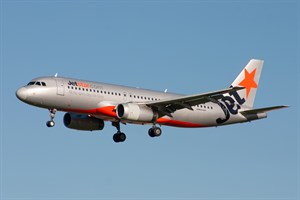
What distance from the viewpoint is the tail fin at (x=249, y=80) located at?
2970 inches

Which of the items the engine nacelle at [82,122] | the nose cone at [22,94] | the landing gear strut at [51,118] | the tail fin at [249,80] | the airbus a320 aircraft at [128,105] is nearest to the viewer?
the nose cone at [22,94]

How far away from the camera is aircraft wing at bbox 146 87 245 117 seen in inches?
2549

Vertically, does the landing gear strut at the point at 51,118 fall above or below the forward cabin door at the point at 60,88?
below

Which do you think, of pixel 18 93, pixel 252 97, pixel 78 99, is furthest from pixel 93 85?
pixel 252 97

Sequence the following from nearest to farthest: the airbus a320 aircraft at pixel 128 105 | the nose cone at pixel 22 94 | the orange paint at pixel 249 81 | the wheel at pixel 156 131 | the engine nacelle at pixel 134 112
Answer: the nose cone at pixel 22 94 → the airbus a320 aircraft at pixel 128 105 → the engine nacelle at pixel 134 112 → the wheel at pixel 156 131 → the orange paint at pixel 249 81

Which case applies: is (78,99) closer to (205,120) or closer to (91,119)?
(91,119)

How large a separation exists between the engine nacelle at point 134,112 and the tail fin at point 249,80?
1192cm

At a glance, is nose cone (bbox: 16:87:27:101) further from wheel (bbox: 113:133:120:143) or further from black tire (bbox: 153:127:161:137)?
black tire (bbox: 153:127:161:137)

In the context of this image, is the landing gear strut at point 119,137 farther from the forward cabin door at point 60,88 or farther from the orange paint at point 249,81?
the orange paint at point 249,81

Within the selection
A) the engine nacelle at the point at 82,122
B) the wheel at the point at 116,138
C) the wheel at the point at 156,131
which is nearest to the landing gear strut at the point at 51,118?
the engine nacelle at the point at 82,122

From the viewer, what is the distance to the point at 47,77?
64500 millimetres

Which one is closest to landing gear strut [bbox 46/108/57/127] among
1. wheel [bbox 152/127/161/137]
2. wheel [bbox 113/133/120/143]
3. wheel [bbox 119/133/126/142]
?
wheel [bbox 113/133/120/143]

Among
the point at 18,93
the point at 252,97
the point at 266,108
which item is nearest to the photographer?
the point at 18,93

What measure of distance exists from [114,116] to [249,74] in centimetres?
1699
